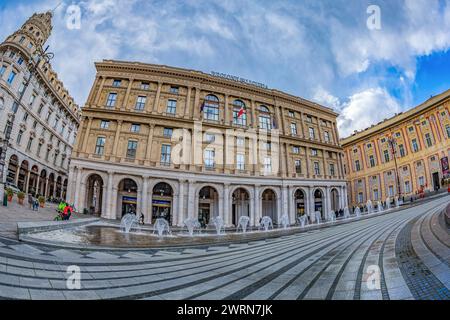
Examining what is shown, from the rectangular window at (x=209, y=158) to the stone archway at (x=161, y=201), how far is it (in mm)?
5637

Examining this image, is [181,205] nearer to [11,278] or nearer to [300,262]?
[300,262]

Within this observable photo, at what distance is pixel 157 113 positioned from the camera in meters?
29.5

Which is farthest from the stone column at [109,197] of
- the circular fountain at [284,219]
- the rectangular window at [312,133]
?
the rectangular window at [312,133]

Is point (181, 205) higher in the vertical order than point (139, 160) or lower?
lower

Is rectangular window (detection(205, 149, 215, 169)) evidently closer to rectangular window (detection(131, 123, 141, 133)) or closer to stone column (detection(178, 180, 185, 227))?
stone column (detection(178, 180, 185, 227))

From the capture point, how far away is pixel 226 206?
29.5 m

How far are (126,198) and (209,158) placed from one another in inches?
452

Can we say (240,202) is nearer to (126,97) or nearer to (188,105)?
(188,105)

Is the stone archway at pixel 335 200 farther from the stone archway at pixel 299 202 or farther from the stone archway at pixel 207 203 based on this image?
the stone archway at pixel 207 203

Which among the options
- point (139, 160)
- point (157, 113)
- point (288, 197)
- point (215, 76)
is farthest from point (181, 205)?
point (215, 76)

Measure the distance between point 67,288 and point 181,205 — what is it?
2389cm

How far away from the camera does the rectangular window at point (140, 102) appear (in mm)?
30344

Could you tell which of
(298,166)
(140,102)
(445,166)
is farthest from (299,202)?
(140,102)
